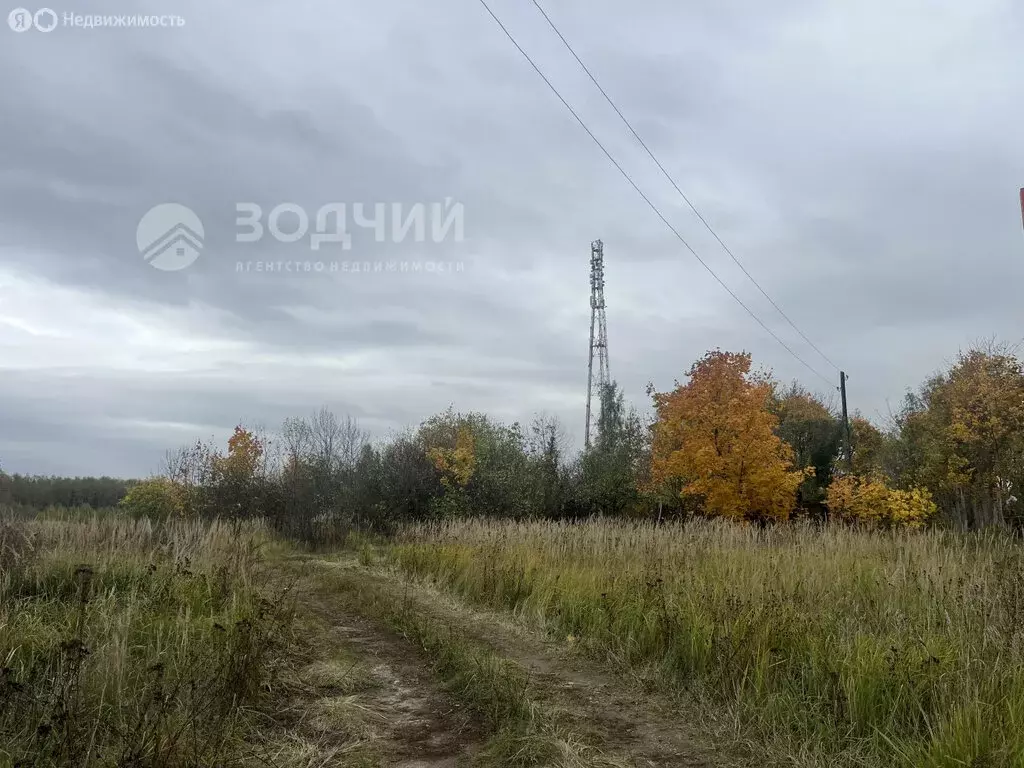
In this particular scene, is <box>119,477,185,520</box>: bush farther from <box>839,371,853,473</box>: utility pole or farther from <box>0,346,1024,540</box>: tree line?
<box>839,371,853,473</box>: utility pole

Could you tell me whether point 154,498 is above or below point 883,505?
below

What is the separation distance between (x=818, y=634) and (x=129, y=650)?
16.6ft

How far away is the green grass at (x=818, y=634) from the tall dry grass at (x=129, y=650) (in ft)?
10.4

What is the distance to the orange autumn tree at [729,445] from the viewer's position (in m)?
21.4

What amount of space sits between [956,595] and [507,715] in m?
3.74

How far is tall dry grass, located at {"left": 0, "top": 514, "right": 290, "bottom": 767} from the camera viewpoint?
11.7 ft

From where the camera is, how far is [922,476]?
2316 centimetres

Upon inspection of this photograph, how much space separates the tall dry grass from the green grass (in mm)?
3165

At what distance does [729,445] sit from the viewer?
22000 millimetres

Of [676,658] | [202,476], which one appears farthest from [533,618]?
[202,476]

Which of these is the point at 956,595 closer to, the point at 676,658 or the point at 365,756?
the point at 676,658

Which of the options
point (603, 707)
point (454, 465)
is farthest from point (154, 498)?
point (603, 707)

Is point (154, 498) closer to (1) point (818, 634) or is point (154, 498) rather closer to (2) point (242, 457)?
(2) point (242, 457)

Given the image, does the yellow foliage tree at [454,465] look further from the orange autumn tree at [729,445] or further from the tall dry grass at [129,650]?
the tall dry grass at [129,650]
